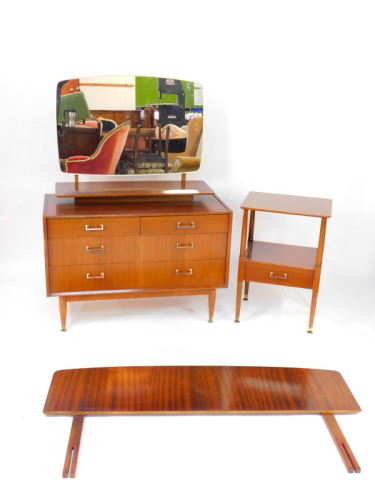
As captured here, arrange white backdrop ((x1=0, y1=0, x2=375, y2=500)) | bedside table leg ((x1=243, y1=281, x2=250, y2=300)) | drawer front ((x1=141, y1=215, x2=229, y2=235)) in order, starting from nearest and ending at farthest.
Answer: white backdrop ((x1=0, y1=0, x2=375, y2=500)) → drawer front ((x1=141, y1=215, x2=229, y2=235)) → bedside table leg ((x1=243, y1=281, x2=250, y2=300))

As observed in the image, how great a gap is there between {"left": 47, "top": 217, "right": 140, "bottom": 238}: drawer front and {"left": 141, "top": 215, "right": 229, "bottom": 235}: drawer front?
0.06 meters

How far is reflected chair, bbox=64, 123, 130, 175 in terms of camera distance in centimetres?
287

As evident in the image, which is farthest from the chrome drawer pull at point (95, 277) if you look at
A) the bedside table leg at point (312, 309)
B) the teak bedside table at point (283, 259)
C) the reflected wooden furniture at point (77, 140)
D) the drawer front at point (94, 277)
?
the bedside table leg at point (312, 309)

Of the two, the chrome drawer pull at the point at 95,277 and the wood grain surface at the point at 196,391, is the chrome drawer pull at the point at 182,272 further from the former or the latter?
the wood grain surface at the point at 196,391

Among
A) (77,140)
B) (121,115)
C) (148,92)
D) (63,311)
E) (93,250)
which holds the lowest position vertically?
(63,311)

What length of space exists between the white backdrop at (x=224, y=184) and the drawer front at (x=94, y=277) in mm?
244

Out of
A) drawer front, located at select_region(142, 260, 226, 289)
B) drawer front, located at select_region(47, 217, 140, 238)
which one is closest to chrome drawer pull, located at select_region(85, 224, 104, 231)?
drawer front, located at select_region(47, 217, 140, 238)

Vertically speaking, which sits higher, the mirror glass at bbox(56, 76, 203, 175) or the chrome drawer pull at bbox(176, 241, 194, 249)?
the mirror glass at bbox(56, 76, 203, 175)

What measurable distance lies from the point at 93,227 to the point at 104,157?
375 millimetres

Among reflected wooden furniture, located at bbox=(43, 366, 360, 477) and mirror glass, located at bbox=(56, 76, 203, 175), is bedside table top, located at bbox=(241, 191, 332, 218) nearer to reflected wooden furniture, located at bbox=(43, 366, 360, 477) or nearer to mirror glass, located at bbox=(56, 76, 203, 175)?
mirror glass, located at bbox=(56, 76, 203, 175)

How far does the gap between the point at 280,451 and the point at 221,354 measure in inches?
28.3

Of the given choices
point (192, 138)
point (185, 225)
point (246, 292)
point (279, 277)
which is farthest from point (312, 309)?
point (192, 138)

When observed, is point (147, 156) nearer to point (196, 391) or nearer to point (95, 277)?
point (95, 277)

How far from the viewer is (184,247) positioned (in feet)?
9.62
